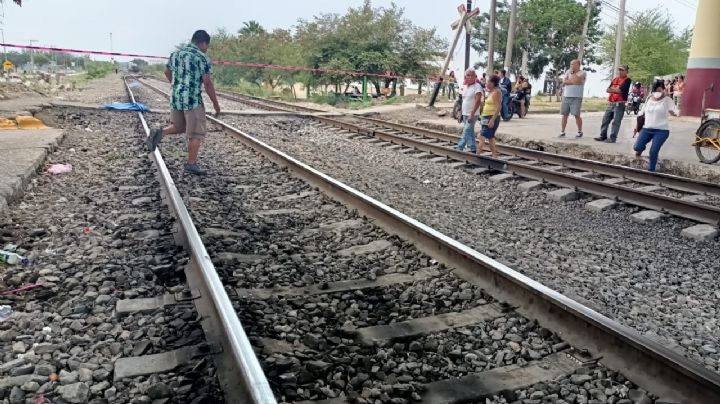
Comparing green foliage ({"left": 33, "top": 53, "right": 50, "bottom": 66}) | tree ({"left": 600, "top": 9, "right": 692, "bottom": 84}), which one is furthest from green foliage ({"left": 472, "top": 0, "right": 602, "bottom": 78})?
green foliage ({"left": 33, "top": 53, "right": 50, "bottom": 66})

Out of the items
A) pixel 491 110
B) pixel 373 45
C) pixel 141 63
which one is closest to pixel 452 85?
pixel 373 45

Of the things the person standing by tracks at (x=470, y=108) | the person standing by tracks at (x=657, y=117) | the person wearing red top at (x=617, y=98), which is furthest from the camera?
the person wearing red top at (x=617, y=98)

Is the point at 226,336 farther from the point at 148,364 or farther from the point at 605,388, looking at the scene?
the point at 605,388

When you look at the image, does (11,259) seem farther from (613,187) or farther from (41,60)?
(41,60)

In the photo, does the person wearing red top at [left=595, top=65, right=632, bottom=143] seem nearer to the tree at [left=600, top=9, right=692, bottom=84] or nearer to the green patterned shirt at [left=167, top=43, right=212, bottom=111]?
the green patterned shirt at [left=167, top=43, right=212, bottom=111]

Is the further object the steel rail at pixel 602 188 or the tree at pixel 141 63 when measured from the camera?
the tree at pixel 141 63

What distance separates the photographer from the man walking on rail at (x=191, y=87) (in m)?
7.62

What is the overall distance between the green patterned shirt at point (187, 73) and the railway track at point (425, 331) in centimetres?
355

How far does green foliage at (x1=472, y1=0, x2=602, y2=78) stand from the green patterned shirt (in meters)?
48.3

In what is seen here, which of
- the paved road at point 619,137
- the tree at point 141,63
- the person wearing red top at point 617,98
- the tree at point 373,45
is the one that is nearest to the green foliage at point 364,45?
the tree at point 373,45

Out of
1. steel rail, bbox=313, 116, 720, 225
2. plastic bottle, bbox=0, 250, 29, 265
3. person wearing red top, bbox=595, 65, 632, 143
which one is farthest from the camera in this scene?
person wearing red top, bbox=595, 65, 632, 143

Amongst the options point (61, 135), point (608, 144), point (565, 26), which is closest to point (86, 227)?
point (61, 135)

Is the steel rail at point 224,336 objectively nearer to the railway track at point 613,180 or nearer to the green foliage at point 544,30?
the railway track at point 613,180

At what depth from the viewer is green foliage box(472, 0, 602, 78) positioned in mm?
49719
